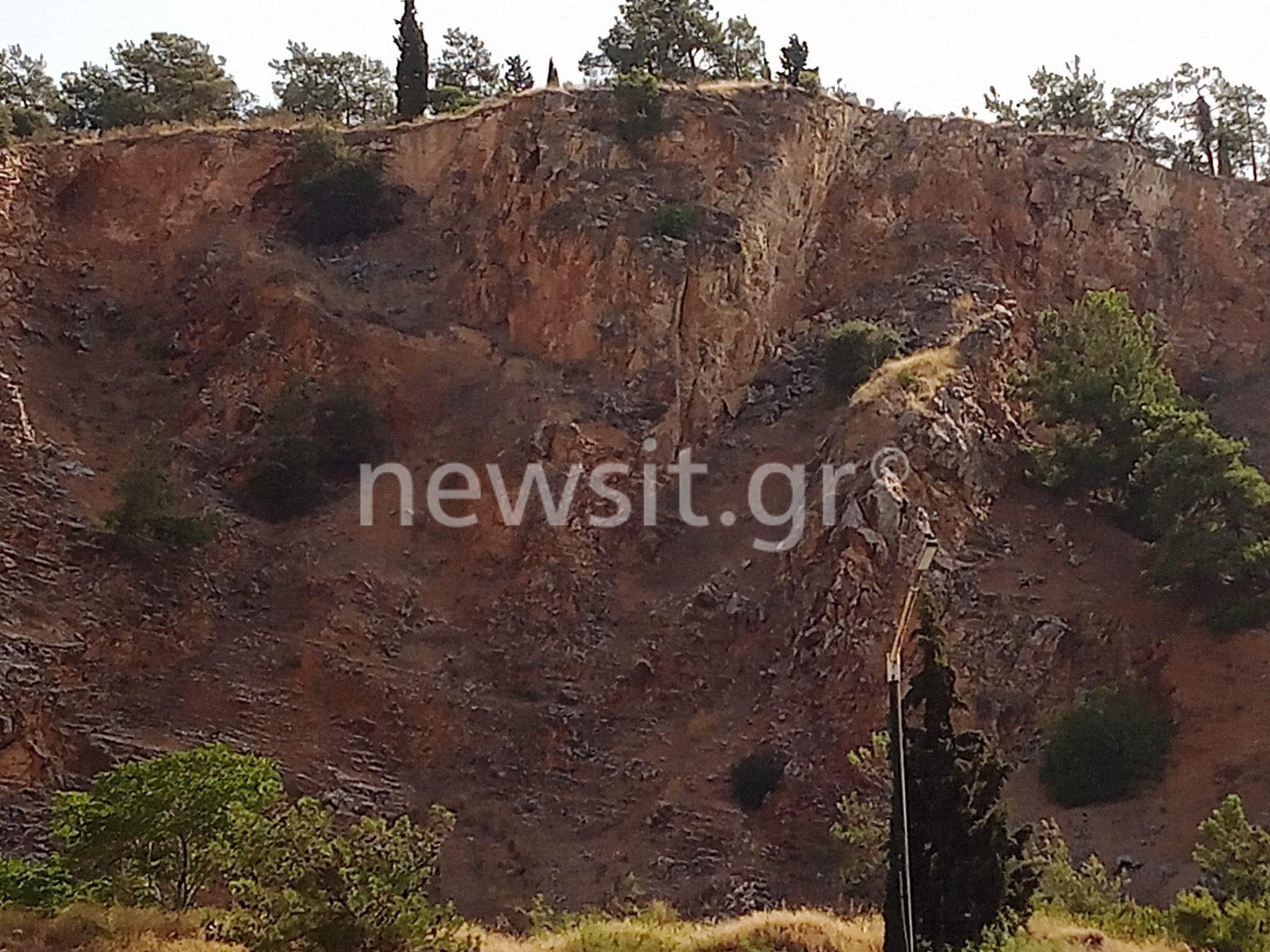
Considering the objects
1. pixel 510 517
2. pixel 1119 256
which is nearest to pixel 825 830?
pixel 510 517

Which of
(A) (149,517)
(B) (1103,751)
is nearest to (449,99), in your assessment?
(A) (149,517)

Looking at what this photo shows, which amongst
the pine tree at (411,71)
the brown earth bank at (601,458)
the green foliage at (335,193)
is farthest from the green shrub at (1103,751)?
the pine tree at (411,71)

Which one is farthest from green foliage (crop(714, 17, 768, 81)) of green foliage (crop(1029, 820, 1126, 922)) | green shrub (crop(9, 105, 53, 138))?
green foliage (crop(1029, 820, 1126, 922))

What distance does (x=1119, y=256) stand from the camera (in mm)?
29891

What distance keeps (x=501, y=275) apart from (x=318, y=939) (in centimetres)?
1902

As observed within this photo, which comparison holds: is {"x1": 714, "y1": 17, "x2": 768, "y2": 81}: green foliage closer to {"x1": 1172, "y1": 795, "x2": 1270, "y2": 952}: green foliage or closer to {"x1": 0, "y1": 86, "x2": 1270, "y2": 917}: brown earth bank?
{"x1": 0, "y1": 86, "x2": 1270, "y2": 917}: brown earth bank

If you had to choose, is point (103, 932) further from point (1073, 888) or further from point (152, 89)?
point (152, 89)

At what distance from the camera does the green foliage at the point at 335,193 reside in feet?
94.5

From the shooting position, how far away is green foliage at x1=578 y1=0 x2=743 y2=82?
3291 cm

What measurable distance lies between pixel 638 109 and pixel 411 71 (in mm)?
8445

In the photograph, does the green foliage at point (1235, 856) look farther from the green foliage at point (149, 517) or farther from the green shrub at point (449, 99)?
the green shrub at point (449, 99)

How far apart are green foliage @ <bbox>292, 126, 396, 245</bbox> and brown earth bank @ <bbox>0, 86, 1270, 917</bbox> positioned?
70 centimetres

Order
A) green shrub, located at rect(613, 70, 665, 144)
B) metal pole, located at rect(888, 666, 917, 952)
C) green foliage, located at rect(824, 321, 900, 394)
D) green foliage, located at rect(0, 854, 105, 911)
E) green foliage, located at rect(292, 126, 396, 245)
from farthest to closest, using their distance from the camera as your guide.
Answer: green foliage, located at rect(292, 126, 396, 245)
green shrub, located at rect(613, 70, 665, 144)
green foliage, located at rect(824, 321, 900, 394)
green foliage, located at rect(0, 854, 105, 911)
metal pole, located at rect(888, 666, 917, 952)

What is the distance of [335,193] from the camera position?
28906mm
